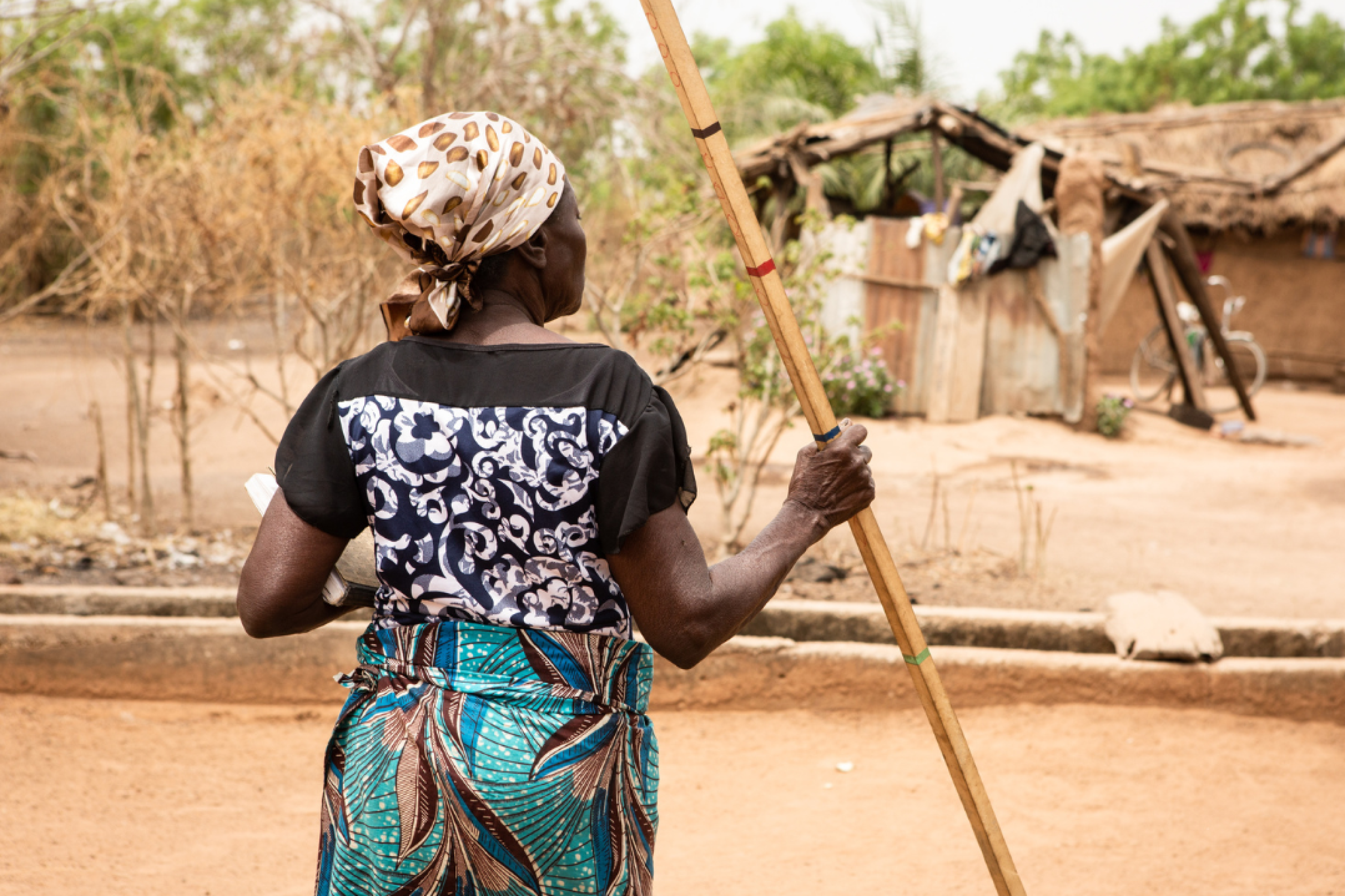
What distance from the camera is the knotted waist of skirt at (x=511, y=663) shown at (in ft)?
4.31

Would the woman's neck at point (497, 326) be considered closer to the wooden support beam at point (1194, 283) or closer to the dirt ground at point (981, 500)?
the dirt ground at point (981, 500)

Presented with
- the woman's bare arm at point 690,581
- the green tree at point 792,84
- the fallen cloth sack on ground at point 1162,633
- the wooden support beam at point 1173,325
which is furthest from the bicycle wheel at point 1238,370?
the woman's bare arm at point 690,581

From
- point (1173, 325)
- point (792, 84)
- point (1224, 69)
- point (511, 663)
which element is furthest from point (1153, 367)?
point (1224, 69)

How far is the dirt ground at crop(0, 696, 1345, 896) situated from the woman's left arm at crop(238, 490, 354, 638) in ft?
5.30

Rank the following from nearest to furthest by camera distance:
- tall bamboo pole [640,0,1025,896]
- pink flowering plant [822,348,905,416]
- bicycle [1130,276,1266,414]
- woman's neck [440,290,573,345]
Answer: woman's neck [440,290,573,345] < tall bamboo pole [640,0,1025,896] < pink flowering plant [822,348,905,416] < bicycle [1130,276,1266,414]

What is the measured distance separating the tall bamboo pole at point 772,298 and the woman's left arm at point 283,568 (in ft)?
2.17

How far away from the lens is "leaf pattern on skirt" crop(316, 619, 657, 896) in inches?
51.6

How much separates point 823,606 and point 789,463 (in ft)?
16.4

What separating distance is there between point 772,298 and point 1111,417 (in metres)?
9.79

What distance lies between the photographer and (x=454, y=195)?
1.30 m

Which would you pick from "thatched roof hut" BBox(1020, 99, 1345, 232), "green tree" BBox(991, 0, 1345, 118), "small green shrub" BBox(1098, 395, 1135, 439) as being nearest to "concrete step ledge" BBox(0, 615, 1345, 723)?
"small green shrub" BBox(1098, 395, 1135, 439)

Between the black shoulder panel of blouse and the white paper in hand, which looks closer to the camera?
the black shoulder panel of blouse

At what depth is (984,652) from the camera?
3.83 metres

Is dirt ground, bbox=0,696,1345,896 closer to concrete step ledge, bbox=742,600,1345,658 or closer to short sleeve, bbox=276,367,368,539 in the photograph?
concrete step ledge, bbox=742,600,1345,658
